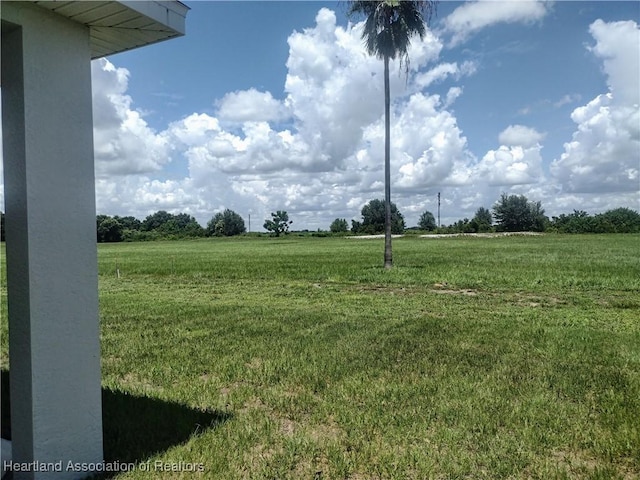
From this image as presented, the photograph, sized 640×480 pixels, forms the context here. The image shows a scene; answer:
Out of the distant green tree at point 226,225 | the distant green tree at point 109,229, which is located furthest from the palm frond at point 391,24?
the distant green tree at point 226,225

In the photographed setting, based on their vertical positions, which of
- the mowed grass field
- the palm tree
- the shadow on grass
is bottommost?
the mowed grass field

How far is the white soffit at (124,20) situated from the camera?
264 centimetres

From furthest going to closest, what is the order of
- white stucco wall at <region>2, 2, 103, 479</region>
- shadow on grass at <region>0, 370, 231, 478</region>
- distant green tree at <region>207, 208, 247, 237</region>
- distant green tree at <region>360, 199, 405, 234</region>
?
distant green tree at <region>207, 208, 247, 237</region> < distant green tree at <region>360, 199, 405, 234</region> < shadow on grass at <region>0, 370, 231, 478</region> < white stucco wall at <region>2, 2, 103, 479</region>

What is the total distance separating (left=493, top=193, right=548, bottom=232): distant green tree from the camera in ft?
317

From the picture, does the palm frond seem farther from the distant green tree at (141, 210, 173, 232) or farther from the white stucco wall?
the distant green tree at (141, 210, 173, 232)

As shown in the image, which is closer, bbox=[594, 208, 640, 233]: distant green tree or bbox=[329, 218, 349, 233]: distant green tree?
bbox=[594, 208, 640, 233]: distant green tree

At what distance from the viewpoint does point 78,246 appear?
275 cm

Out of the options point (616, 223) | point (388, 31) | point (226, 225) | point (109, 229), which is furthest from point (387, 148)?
point (226, 225)

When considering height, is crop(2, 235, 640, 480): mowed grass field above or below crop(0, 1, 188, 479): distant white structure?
below

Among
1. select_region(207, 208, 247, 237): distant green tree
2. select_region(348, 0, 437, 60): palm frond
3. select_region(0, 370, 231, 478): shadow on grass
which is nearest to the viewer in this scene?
select_region(0, 370, 231, 478): shadow on grass

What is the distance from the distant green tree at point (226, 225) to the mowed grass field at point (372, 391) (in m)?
104

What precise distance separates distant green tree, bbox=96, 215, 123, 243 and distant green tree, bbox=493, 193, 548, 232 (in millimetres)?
74936

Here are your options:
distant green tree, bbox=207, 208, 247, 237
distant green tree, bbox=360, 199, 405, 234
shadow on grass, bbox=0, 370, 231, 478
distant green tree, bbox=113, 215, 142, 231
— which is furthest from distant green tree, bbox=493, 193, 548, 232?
shadow on grass, bbox=0, 370, 231, 478

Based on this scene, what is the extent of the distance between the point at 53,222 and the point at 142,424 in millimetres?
1908
